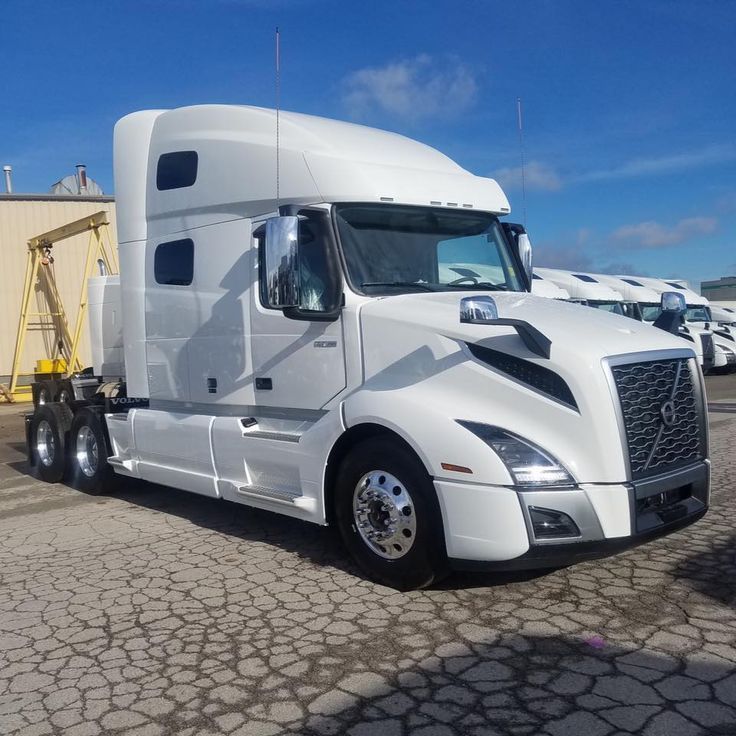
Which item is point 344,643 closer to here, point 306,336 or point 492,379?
point 492,379

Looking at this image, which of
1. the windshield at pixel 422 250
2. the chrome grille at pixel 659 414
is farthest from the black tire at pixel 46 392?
the chrome grille at pixel 659 414

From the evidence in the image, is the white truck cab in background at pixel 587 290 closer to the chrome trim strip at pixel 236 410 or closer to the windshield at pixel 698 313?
the windshield at pixel 698 313

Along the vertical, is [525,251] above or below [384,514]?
above

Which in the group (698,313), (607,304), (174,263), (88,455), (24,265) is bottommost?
(88,455)

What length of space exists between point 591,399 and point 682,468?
2.96 ft

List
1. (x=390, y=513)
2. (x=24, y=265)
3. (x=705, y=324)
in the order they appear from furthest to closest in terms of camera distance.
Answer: (x=705, y=324) → (x=24, y=265) → (x=390, y=513)

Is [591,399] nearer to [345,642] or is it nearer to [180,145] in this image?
[345,642]

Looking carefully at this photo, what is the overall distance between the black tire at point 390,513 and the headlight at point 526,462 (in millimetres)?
484

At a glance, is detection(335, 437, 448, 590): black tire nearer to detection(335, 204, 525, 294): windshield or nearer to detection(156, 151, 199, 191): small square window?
detection(335, 204, 525, 294): windshield

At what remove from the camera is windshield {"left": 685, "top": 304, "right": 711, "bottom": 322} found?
82.4 feet

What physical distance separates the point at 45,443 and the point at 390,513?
20.5 ft

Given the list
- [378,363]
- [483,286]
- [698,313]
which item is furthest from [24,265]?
[698,313]

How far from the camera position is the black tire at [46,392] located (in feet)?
32.8

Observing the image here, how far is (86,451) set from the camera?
876 centimetres
